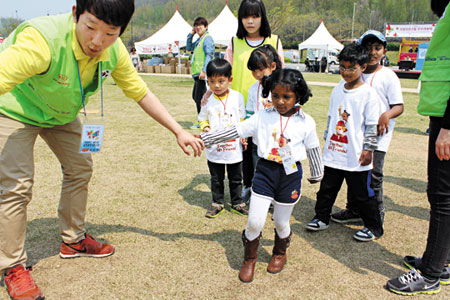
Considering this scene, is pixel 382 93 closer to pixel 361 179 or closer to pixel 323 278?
pixel 361 179

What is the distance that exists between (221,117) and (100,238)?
1525 millimetres

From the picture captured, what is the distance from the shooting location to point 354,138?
2828 mm

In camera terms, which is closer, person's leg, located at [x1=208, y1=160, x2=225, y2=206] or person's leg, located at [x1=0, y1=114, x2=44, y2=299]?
person's leg, located at [x1=0, y1=114, x2=44, y2=299]

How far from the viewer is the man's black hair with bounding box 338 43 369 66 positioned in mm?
2727

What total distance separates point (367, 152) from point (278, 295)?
131 cm

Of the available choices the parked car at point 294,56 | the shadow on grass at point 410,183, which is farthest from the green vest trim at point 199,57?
the parked car at point 294,56

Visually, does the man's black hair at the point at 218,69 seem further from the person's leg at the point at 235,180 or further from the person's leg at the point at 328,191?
the person's leg at the point at 328,191

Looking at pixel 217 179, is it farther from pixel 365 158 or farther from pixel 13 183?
pixel 13 183

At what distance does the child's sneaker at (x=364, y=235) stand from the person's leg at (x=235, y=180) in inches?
45.1

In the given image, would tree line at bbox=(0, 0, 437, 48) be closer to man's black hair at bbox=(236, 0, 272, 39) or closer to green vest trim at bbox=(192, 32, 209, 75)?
green vest trim at bbox=(192, 32, 209, 75)

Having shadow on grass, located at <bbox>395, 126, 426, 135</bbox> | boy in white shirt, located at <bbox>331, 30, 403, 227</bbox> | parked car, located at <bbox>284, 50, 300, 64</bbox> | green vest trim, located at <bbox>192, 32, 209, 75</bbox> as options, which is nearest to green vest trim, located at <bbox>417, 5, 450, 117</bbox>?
boy in white shirt, located at <bbox>331, 30, 403, 227</bbox>

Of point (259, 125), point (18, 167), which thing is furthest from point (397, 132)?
point (18, 167)

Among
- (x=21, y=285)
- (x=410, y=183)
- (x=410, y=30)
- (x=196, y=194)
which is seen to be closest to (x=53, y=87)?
(x=21, y=285)

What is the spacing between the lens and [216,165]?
341 centimetres
